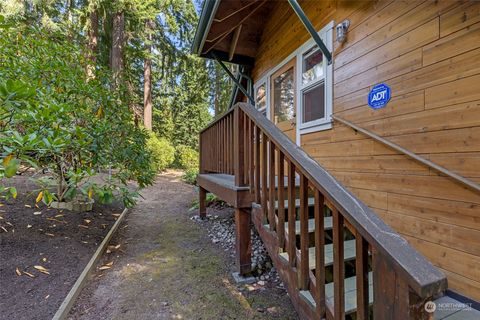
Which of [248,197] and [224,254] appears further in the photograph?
[224,254]

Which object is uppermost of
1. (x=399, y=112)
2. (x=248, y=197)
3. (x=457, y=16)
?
(x=457, y=16)

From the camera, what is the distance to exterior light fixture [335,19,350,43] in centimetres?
299

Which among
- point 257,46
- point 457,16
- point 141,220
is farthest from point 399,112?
point 141,220

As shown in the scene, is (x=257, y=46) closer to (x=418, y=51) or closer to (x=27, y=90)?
(x=418, y=51)

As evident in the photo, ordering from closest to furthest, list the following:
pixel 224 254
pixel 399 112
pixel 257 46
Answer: pixel 399 112 → pixel 224 254 → pixel 257 46

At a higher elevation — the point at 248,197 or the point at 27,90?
the point at 27,90

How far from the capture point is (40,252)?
2.71m

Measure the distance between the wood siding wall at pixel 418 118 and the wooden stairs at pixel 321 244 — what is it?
0.49 m

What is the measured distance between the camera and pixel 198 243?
12.3 feet

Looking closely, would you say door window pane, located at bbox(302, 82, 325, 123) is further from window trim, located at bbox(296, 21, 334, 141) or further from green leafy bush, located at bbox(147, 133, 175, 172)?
green leafy bush, located at bbox(147, 133, 175, 172)

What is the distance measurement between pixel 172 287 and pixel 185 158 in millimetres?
12849

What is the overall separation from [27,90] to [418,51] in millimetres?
3155

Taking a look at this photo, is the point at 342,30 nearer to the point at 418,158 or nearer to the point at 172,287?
the point at 418,158

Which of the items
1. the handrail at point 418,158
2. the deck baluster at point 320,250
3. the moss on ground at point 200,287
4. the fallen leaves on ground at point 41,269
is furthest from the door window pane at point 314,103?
the fallen leaves on ground at point 41,269
